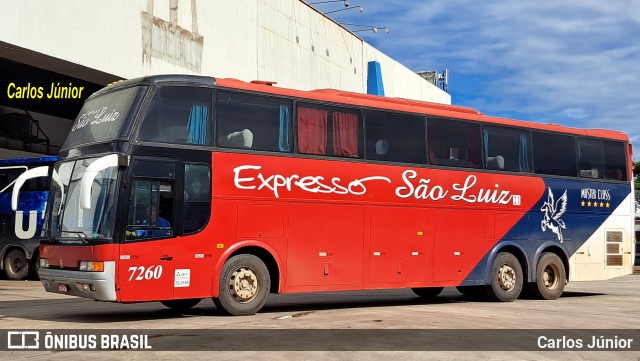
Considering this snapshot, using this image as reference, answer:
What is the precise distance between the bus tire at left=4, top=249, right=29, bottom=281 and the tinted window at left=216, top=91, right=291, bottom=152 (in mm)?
14139

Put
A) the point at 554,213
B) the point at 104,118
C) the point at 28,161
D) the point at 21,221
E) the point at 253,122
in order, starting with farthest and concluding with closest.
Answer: the point at 28,161
the point at 21,221
the point at 554,213
the point at 253,122
the point at 104,118

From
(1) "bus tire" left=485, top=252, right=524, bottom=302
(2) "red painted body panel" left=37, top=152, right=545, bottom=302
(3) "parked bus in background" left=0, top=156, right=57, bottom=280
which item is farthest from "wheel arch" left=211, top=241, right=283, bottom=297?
(3) "parked bus in background" left=0, top=156, right=57, bottom=280

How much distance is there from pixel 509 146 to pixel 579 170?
96.4 inches

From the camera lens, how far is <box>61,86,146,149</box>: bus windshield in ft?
38.4

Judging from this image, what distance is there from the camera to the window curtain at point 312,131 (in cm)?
1347

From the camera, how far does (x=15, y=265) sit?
79.2 ft

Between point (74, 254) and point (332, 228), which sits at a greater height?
point (332, 228)

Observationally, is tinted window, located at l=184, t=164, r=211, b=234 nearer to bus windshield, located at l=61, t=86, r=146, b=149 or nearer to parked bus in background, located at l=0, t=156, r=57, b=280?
bus windshield, located at l=61, t=86, r=146, b=149

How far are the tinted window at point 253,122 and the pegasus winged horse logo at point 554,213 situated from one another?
279 inches

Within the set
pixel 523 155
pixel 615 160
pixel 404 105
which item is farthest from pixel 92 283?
pixel 615 160

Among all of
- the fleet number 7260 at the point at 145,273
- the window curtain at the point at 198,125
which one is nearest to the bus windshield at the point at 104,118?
the window curtain at the point at 198,125

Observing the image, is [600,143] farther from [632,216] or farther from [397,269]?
[397,269]

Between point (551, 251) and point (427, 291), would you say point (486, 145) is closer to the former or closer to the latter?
point (551, 251)

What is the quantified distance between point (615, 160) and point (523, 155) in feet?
11.0
